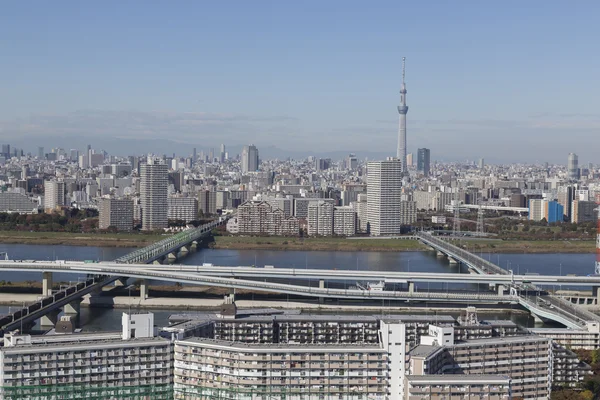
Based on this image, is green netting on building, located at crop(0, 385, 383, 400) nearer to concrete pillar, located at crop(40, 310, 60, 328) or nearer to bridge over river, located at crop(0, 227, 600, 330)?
concrete pillar, located at crop(40, 310, 60, 328)

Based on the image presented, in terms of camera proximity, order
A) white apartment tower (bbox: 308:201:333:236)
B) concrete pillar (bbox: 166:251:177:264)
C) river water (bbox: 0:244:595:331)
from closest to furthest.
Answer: river water (bbox: 0:244:595:331), concrete pillar (bbox: 166:251:177:264), white apartment tower (bbox: 308:201:333:236)

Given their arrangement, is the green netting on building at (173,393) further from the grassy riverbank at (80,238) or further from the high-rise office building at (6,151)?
the high-rise office building at (6,151)

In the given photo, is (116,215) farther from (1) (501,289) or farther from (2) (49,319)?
(2) (49,319)

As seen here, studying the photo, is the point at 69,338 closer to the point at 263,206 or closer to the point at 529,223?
the point at 263,206

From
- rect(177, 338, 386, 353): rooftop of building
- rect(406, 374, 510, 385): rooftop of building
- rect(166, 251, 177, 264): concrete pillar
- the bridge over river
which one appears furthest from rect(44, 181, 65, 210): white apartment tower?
rect(406, 374, 510, 385): rooftop of building

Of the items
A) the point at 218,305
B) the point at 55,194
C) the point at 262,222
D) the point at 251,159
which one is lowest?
the point at 218,305

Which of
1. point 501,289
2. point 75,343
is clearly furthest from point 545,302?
point 75,343

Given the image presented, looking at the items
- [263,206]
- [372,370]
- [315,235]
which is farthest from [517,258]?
[372,370]
